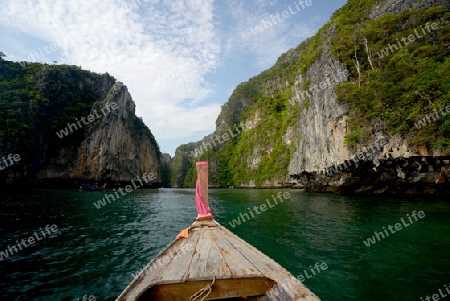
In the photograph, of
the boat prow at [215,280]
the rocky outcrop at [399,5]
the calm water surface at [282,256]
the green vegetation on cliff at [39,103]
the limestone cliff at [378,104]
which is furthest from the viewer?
the green vegetation on cliff at [39,103]

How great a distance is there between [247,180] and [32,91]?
5604 centimetres

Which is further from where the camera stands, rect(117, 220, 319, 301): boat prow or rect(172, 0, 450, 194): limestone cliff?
rect(172, 0, 450, 194): limestone cliff

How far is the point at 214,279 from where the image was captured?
2.26 meters

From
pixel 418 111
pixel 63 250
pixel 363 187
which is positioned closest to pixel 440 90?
pixel 418 111

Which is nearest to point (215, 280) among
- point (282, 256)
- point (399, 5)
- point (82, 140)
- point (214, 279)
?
point (214, 279)

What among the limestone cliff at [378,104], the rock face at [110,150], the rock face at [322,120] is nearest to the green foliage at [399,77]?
the limestone cliff at [378,104]

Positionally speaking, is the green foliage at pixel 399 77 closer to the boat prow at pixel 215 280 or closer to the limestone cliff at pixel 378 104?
the limestone cliff at pixel 378 104

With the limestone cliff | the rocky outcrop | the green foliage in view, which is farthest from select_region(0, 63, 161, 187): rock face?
the rocky outcrop

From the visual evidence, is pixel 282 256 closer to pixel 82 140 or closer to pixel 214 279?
pixel 214 279

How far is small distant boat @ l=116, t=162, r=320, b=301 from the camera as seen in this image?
2160 millimetres

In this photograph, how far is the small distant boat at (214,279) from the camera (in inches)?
85.0

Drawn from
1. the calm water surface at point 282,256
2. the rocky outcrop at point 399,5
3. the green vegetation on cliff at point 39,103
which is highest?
the green vegetation on cliff at point 39,103

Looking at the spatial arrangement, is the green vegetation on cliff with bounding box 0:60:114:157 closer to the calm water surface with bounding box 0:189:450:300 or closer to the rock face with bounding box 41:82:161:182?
the rock face with bounding box 41:82:161:182

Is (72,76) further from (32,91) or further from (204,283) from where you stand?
(204,283)
